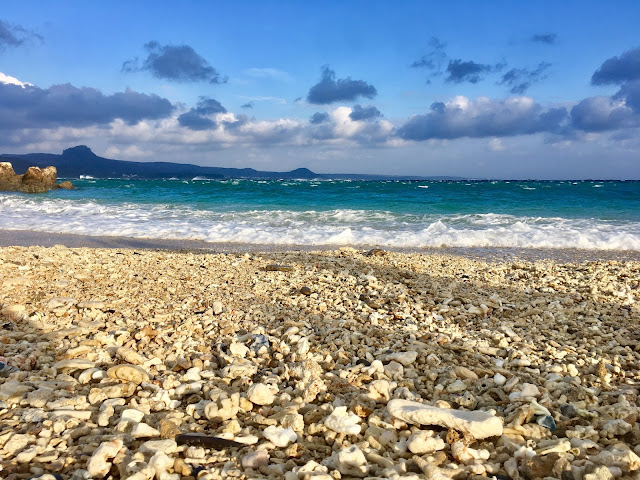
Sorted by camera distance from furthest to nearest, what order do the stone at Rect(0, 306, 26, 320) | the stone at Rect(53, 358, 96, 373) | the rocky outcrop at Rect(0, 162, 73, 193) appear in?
the rocky outcrop at Rect(0, 162, 73, 193) → the stone at Rect(0, 306, 26, 320) → the stone at Rect(53, 358, 96, 373)

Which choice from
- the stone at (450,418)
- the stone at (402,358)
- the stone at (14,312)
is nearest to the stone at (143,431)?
the stone at (450,418)

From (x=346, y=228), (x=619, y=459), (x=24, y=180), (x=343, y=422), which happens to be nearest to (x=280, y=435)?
(x=343, y=422)

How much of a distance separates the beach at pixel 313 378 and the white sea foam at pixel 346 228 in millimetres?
5349

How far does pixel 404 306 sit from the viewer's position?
4.25 metres

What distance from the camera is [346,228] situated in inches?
469

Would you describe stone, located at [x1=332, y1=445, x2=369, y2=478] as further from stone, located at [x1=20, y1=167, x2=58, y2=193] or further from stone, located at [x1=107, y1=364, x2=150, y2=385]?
stone, located at [x1=20, y1=167, x2=58, y2=193]

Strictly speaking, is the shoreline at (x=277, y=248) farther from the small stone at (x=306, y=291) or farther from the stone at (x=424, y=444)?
the stone at (x=424, y=444)

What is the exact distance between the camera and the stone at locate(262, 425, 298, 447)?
80.0 inches

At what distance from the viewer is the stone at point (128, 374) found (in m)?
2.59

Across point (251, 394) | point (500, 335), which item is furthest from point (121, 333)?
point (500, 335)

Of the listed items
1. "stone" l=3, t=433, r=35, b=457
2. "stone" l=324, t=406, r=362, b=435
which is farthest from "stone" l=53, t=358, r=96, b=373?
"stone" l=324, t=406, r=362, b=435

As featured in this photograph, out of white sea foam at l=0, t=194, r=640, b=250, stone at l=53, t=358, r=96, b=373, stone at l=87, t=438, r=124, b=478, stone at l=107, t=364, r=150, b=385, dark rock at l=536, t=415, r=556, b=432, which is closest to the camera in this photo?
stone at l=87, t=438, r=124, b=478

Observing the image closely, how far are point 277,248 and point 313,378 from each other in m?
6.93

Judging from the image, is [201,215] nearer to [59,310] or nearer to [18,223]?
[18,223]
